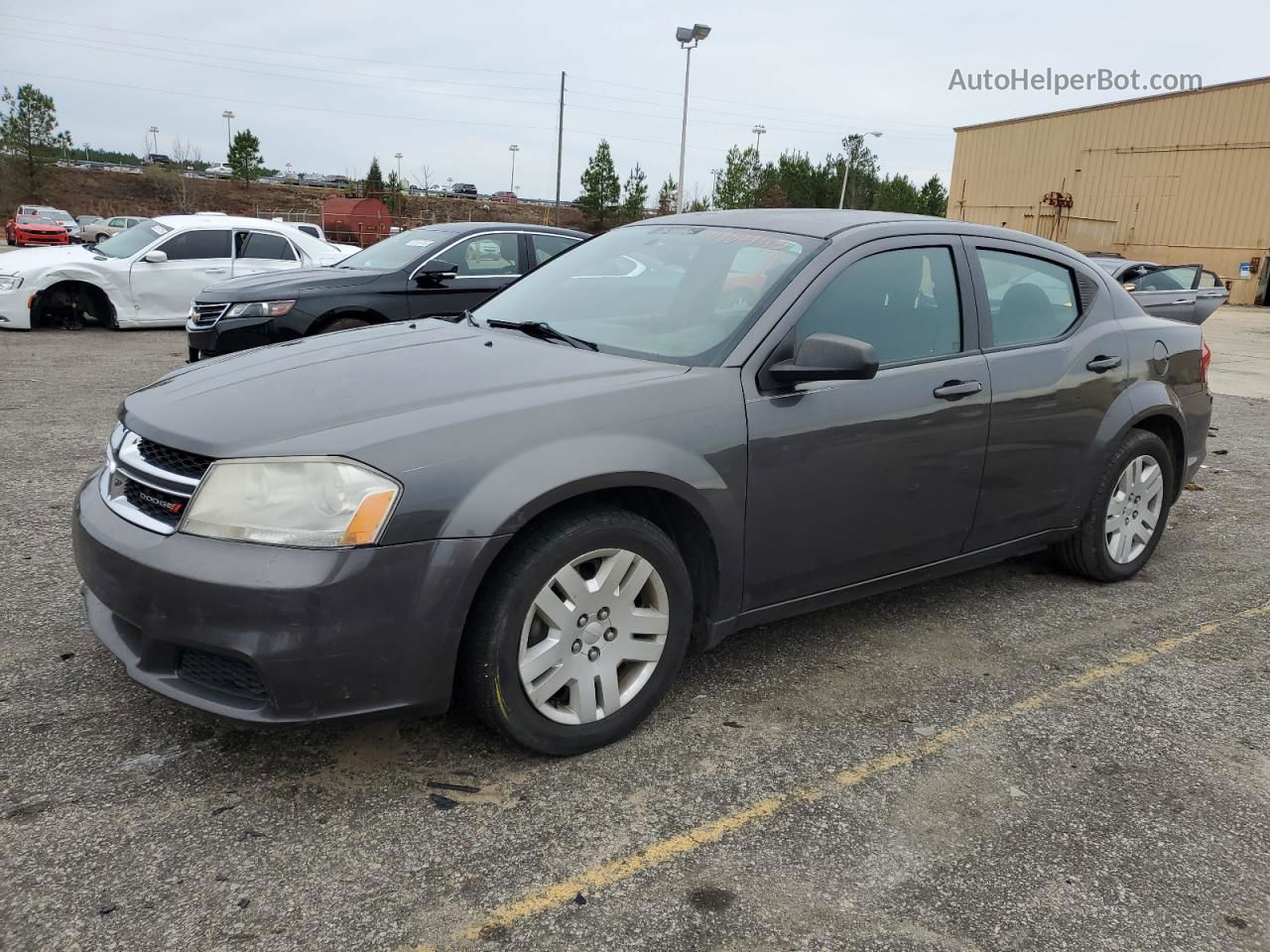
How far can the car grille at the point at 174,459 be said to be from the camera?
266 centimetres

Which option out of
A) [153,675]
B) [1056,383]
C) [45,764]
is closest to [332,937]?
[153,675]

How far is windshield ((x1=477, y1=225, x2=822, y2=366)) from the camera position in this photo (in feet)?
11.0

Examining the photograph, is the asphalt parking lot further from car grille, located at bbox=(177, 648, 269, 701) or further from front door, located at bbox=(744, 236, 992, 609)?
front door, located at bbox=(744, 236, 992, 609)

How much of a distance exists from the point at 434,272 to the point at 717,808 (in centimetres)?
663

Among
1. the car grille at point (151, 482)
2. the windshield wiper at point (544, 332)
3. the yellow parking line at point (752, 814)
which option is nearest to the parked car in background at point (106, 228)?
the windshield wiper at point (544, 332)

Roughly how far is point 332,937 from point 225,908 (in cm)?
27

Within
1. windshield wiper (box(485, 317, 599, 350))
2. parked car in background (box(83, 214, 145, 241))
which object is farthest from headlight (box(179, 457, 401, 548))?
parked car in background (box(83, 214, 145, 241))

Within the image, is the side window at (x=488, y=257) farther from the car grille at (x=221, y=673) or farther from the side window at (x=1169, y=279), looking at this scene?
the side window at (x=1169, y=279)

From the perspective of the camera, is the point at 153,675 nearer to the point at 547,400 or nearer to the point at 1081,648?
the point at 547,400

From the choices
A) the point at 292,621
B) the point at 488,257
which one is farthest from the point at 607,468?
the point at 488,257

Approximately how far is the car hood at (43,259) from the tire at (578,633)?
1176cm

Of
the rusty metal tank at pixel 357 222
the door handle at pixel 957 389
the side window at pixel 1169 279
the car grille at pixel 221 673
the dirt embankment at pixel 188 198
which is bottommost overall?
the car grille at pixel 221 673

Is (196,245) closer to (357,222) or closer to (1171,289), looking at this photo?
(1171,289)

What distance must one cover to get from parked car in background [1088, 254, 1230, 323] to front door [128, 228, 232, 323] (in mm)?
10259
